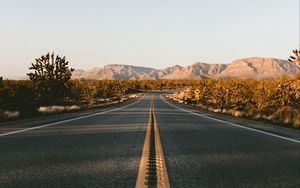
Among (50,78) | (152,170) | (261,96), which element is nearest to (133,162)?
(152,170)

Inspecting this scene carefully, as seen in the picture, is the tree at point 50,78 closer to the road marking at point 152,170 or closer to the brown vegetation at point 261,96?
the brown vegetation at point 261,96

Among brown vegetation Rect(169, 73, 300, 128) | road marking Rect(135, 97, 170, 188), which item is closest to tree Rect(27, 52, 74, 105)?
brown vegetation Rect(169, 73, 300, 128)

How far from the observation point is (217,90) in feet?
173

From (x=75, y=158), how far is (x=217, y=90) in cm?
4893

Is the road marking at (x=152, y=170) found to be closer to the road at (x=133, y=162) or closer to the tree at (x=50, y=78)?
the road at (x=133, y=162)

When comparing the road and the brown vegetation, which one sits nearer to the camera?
the road

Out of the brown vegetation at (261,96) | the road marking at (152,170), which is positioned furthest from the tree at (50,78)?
the road marking at (152,170)

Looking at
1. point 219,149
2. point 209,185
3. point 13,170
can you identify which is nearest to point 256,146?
point 219,149

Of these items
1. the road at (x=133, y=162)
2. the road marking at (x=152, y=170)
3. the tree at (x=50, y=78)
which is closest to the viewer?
the road marking at (x=152, y=170)

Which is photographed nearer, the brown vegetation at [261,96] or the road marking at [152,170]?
the road marking at [152,170]

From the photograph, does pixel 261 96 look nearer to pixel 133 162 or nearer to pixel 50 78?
pixel 50 78

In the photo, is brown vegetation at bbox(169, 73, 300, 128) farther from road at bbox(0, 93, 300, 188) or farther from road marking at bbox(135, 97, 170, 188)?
road marking at bbox(135, 97, 170, 188)

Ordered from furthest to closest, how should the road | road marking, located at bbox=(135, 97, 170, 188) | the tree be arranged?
the tree < the road < road marking, located at bbox=(135, 97, 170, 188)

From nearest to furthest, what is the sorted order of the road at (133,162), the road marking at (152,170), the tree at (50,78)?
the road marking at (152,170) → the road at (133,162) → the tree at (50,78)
